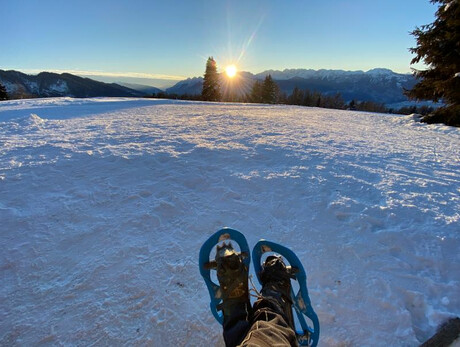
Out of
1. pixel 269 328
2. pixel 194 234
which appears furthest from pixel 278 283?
pixel 194 234

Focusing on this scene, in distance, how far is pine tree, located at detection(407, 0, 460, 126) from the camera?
953 centimetres

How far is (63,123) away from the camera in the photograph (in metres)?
8.16

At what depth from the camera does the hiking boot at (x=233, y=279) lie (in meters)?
2.11

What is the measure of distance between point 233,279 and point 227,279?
0.05 m

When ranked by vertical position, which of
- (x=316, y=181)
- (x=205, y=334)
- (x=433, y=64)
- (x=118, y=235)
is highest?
(x=433, y=64)

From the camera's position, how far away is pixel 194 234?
2885mm

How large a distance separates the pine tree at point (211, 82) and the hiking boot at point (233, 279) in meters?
36.8

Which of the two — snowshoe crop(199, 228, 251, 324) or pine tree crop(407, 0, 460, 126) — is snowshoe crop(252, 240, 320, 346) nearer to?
snowshoe crop(199, 228, 251, 324)

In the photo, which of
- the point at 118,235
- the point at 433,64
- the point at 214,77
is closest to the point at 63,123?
the point at 118,235

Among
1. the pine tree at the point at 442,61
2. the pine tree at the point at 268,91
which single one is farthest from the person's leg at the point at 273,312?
the pine tree at the point at 268,91

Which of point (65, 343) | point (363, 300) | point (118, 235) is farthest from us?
point (118, 235)

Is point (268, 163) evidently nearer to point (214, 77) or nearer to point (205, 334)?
point (205, 334)

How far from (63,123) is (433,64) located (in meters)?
14.9

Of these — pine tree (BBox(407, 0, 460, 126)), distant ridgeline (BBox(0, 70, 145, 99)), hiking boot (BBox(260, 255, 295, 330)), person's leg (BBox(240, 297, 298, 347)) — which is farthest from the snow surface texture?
distant ridgeline (BBox(0, 70, 145, 99))
